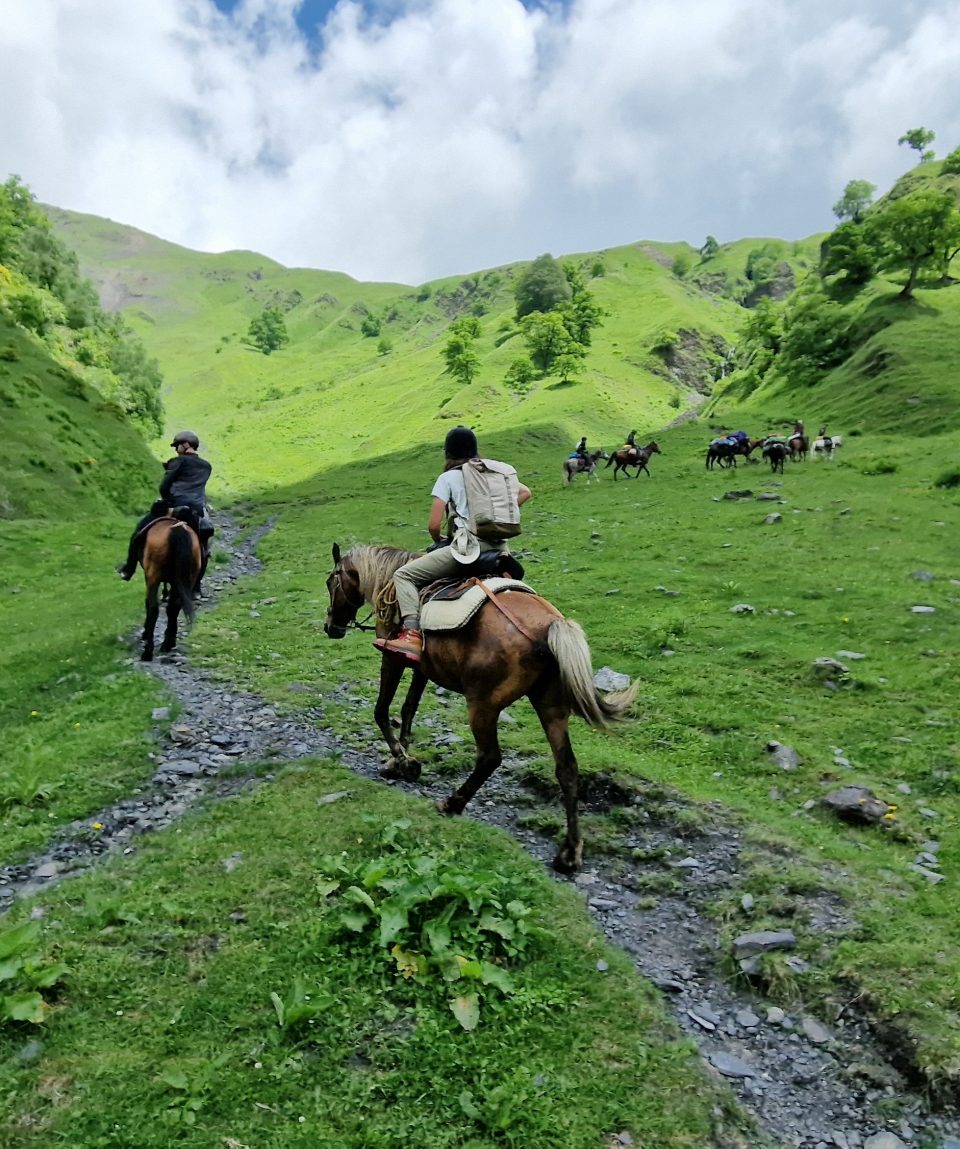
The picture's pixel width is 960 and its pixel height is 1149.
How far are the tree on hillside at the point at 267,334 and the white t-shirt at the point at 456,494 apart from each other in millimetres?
190250

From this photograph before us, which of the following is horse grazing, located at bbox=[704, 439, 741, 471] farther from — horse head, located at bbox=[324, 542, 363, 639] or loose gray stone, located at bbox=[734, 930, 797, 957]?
loose gray stone, located at bbox=[734, 930, 797, 957]

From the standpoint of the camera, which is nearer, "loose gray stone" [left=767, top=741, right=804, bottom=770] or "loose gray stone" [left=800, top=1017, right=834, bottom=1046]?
"loose gray stone" [left=800, top=1017, right=834, bottom=1046]

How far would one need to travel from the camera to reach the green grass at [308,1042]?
393 centimetres

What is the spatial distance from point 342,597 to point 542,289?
385ft

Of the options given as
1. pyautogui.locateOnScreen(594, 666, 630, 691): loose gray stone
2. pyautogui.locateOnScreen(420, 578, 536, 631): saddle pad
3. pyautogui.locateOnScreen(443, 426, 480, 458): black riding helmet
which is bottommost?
pyautogui.locateOnScreen(594, 666, 630, 691): loose gray stone

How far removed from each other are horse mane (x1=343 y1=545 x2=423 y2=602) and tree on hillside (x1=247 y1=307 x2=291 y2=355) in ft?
618

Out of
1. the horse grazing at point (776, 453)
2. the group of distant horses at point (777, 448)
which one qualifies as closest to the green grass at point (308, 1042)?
the horse grazing at point (776, 453)

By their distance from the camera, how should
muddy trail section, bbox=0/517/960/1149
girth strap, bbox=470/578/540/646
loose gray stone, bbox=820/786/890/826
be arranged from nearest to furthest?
muddy trail section, bbox=0/517/960/1149 < girth strap, bbox=470/578/540/646 < loose gray stone, bbox=820/786/890/826

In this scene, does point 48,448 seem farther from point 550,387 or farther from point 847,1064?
point 550,387

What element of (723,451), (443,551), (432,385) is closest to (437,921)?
(443,551)

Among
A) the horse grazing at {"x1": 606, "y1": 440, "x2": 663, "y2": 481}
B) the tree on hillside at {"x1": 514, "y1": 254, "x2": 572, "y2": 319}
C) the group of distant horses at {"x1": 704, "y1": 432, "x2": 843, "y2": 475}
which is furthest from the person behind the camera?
the tree on hillside at {"x1": 514, "y1": 254, "x2": 572, "y2": 319}

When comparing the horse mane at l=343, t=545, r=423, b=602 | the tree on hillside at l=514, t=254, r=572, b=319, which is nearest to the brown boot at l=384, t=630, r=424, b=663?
the horse mane at l=343, t=545, r=423, b=602

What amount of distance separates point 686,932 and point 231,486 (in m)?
52.2

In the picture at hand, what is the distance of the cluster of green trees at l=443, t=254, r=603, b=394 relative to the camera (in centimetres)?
8369
